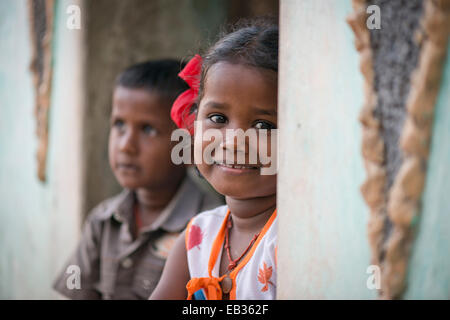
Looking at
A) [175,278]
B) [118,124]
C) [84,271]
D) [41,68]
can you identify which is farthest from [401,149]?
[41,68]

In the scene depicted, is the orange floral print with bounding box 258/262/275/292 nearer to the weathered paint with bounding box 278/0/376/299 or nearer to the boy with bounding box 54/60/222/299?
the weathered paint with bounding box 278/0/376/299

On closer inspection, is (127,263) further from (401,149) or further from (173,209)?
(401,149)

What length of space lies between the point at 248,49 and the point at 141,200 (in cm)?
124

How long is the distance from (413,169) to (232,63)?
658 millimetres

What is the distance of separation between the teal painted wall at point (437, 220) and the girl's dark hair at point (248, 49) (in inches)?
22.6

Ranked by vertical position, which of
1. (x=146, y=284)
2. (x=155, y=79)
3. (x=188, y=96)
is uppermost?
(x=155, y=79)

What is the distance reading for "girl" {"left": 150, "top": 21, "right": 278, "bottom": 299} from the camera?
4.20 feet

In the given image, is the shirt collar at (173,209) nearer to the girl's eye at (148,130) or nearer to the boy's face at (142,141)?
the boy's face at (142,141)

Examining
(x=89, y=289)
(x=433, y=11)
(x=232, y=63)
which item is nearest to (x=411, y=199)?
(x=433, y=11)

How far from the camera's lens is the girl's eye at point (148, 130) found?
215 cm

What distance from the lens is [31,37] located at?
2713 millimetres

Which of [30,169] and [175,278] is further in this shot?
[30,169]

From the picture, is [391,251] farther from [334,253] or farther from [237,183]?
[237,183]

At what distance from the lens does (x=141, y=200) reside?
2346mm
